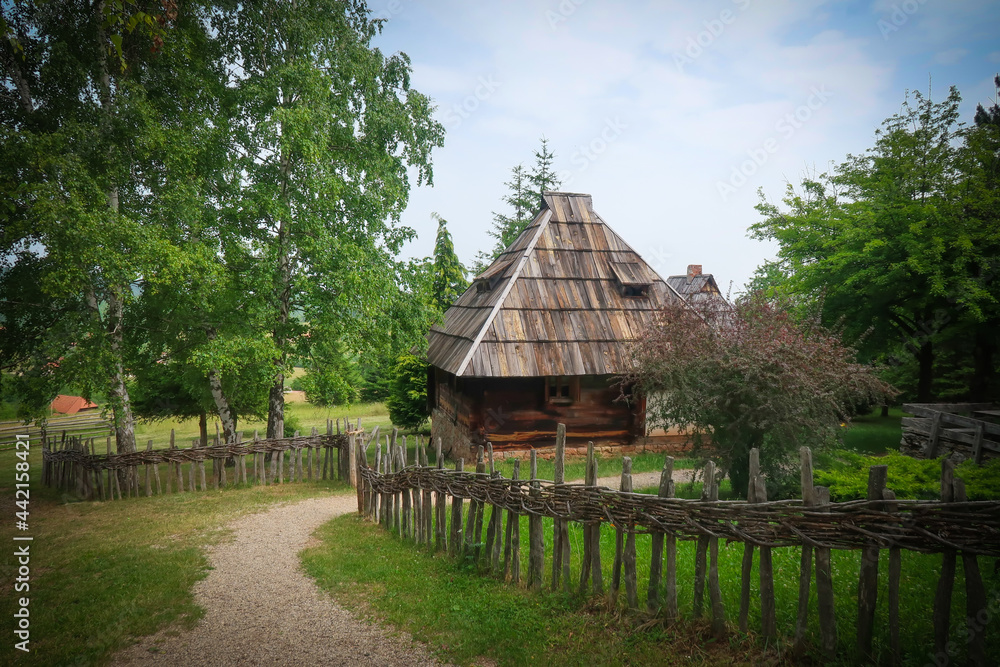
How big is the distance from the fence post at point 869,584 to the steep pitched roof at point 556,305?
814cm

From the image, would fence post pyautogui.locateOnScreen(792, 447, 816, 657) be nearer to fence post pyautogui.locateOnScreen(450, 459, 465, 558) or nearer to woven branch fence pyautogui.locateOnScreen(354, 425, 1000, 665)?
woven branch fence pyautogui.locateOnScreen(354, 425, 1000, 665)

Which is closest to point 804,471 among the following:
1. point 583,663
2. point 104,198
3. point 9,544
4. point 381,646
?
point 583,663

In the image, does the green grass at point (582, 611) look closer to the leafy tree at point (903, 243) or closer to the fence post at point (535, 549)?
the fence post at point (535, 549)

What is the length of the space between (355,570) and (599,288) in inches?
399

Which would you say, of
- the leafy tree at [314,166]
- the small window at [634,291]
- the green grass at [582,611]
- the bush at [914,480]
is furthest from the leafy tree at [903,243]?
the leafy tree at [314,166]

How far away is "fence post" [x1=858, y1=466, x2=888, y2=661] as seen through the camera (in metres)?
3.40

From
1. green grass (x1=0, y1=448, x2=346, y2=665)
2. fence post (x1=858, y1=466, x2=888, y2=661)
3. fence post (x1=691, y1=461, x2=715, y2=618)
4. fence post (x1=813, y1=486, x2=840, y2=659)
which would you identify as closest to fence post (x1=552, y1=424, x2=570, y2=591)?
fence post (x1=691, y1=461, x2=715, y2=618)

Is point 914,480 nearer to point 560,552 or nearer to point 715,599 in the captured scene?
point 715,599

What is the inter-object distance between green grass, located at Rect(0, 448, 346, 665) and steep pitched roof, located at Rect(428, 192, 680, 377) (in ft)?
16.1

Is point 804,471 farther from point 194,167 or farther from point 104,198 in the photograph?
point 194,167

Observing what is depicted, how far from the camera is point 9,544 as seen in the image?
7.43 m

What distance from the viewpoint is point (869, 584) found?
3.47m

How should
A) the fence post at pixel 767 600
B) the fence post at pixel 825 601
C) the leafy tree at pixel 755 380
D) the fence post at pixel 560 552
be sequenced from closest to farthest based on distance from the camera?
the fence post at pixel 825 601
the fence post at pixel 767 600
the fence post at pixel 560 552
the leafy tree at pixel 755 380

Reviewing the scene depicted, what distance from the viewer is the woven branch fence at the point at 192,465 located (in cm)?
1053
